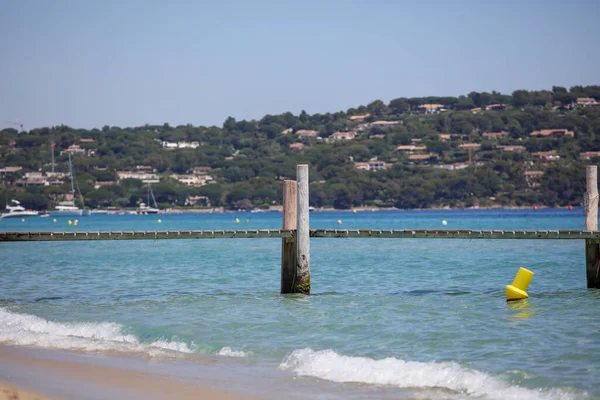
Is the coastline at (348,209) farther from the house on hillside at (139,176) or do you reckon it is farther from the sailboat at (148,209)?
the house on hillside at (139,176)

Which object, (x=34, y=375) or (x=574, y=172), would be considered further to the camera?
(x=574, y=172)

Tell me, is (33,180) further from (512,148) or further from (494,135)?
(512,148)

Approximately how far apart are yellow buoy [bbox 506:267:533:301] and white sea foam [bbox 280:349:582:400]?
7.02 metres

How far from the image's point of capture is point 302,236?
725 inches

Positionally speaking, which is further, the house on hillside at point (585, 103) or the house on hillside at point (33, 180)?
the house on hillside at point (585, 103)

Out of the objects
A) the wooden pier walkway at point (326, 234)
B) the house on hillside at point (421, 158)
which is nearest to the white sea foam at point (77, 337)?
the wooden pier walkway at point (326, 234)

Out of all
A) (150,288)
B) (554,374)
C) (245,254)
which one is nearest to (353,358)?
(554,374)

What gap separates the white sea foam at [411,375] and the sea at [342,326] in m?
0.03

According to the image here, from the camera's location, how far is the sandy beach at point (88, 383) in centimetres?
1027

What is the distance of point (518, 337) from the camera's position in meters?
13.7

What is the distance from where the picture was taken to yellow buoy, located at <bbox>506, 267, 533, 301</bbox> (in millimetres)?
18359

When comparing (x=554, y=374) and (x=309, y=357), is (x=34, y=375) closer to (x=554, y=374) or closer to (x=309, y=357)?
(x=309, y=357)

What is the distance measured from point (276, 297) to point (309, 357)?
23.5 feet

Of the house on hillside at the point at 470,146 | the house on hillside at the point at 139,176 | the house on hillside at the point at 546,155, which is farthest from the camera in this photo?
the house on hillside at the point at 139,176
